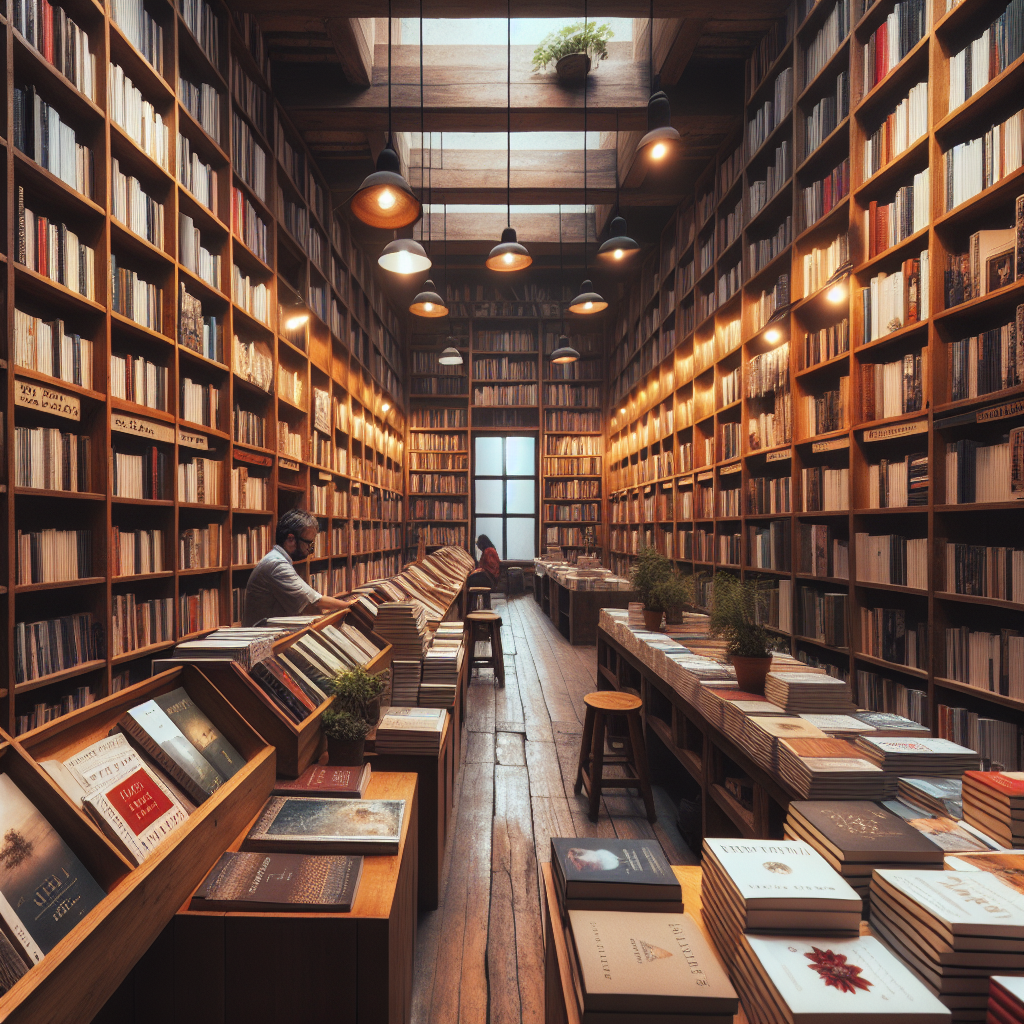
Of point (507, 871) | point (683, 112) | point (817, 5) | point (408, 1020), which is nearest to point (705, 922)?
point (408, 1020)

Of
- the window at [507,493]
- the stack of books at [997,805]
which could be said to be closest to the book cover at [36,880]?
the stack of books at [997,805]

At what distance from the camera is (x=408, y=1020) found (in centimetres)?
156

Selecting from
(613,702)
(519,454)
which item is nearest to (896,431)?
(613,702)

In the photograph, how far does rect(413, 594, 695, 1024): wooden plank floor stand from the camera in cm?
177

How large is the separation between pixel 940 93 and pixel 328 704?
3598mm

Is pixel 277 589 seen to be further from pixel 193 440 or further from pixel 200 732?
pixel 200 732

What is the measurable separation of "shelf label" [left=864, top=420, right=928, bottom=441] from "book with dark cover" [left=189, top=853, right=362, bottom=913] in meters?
2.97

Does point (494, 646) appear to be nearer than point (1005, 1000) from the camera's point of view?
No

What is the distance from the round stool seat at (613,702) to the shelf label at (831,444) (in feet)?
6.24

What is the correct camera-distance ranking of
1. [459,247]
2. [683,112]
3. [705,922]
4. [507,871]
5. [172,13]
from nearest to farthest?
[705,922]
[507,871]
[172,13]
[683,112]
[459,247]

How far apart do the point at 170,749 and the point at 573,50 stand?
556cm

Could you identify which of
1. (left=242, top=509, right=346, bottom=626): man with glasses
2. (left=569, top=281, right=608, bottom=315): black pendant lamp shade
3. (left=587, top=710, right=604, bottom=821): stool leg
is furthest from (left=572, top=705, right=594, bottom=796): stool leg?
(left=569, top=281, right=608, bottom=315): black pendant lamp shade

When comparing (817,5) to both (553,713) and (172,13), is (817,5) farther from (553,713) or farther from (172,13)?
(553,713)

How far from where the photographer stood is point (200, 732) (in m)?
1.47
